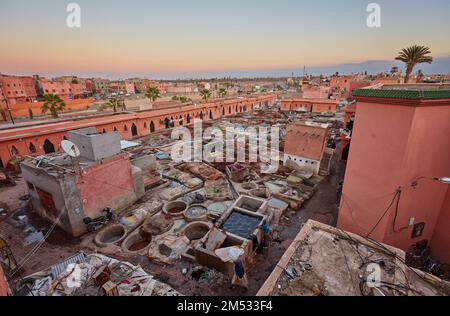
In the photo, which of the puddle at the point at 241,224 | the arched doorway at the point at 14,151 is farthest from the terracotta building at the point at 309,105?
the arched doorway at the point at 14,151

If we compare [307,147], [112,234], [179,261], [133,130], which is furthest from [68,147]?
[133,130]

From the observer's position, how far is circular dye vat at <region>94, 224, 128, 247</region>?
13477mm

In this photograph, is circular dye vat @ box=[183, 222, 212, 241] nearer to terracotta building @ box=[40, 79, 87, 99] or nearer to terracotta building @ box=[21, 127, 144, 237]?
terracotta building @ box=[21, 127, 144, 237]

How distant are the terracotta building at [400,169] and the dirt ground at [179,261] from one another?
4.15 metres

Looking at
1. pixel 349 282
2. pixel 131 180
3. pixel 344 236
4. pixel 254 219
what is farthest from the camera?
pixel 131 180

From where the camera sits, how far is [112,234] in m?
14.5

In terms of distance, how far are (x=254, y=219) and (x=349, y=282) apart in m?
7.89

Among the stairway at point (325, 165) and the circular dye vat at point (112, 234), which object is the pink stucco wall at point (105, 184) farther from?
the stairway at point (325, 165)

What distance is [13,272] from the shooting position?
10.9 m

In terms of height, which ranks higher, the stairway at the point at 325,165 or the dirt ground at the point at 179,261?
the stairway at the point at 325,165

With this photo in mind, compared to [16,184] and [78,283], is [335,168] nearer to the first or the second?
[78,283]

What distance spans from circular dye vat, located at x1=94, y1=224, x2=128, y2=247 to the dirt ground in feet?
2.02

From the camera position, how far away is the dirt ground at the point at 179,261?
409 inches
